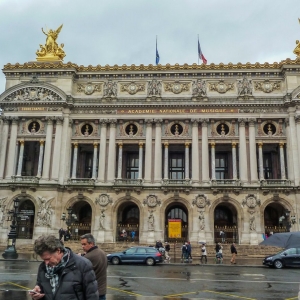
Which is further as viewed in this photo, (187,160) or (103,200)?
(187,160)

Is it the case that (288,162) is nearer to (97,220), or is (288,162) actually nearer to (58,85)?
(97,220)

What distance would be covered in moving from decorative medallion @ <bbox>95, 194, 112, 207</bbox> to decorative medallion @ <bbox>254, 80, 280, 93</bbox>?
73.3 feet

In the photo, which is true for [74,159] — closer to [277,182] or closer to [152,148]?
[152,148]

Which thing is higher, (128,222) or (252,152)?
(252,152)

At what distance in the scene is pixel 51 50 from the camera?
49156 mm

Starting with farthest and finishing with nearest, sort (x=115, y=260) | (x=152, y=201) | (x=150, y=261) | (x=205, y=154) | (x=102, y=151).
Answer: (x=102, y=151) < (x=205, y=154) < (x=152, y=201) < (x=115, y=260) < (x=150, y=261)

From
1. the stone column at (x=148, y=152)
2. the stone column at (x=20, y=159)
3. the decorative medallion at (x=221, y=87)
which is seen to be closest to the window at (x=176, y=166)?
the stone column at (x=148, y=152)

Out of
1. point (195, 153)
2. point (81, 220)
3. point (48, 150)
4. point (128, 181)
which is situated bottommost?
point (81, 220)

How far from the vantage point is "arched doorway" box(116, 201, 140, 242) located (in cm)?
4247

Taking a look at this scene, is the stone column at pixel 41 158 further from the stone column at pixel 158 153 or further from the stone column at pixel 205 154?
the stone column at pixel 205 154

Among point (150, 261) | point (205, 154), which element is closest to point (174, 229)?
point (205, 154)

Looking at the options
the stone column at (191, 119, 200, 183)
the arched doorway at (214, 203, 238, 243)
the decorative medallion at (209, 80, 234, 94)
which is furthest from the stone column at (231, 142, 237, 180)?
the decorative medallion at (209, 80, 234, 94)

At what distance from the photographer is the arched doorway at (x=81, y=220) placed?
42938 mm

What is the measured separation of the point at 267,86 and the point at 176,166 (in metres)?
15.1
